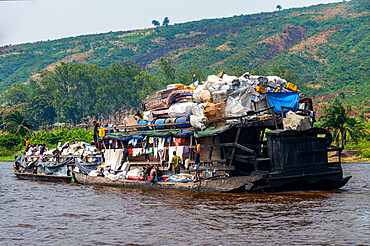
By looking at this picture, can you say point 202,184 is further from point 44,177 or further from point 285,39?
point 285,39

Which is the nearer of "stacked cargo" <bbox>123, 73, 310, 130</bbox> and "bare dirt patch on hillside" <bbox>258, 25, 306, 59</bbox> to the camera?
"stacked cargo" <bbox>123, 73, 310, 130</bbox>

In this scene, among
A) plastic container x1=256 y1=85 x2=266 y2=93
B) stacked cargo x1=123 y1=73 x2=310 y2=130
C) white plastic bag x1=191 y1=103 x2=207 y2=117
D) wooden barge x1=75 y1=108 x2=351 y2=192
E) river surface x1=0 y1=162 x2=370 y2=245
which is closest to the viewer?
river surface x1=0 y1=162 x2=370 y2=245

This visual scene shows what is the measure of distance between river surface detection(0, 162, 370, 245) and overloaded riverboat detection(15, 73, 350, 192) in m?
0.63

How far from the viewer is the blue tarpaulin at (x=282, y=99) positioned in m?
15.9

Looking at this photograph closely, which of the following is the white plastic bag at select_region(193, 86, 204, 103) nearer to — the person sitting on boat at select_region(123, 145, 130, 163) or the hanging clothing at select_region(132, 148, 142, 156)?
the hanging clothing at select_region(132, 148, 142, 156)

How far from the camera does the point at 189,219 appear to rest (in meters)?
11.9

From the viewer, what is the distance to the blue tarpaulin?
15.9 meters

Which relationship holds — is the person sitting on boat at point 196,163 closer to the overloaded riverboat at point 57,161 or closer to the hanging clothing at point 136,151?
the hanging clothing at point 136,151

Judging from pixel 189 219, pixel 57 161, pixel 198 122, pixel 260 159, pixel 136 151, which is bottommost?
pixel 189 219

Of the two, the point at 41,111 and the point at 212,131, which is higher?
the point at 41,111

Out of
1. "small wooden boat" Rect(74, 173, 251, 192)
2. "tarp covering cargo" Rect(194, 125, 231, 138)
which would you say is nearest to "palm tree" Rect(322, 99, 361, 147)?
"small wooden boat" Rect(74, 173, 251, 192)

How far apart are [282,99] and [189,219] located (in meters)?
6.57

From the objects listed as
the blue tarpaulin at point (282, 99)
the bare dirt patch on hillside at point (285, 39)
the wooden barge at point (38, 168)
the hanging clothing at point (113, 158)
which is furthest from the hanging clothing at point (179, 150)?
the bare dirt patch on hillside at point (285, 39)

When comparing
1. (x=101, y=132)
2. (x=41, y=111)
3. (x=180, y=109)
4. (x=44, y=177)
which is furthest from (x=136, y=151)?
(x=41, y=111)
